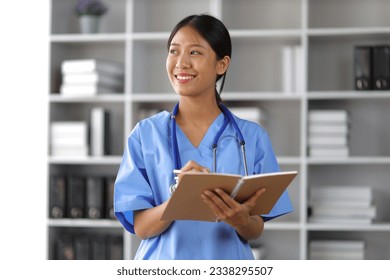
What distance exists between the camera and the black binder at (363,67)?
3.72 meters

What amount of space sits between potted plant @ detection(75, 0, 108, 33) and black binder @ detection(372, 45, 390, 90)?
4.93 feet

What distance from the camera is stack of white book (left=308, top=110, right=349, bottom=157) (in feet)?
12.3

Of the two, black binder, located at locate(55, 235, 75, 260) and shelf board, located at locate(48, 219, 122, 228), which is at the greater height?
shelf board, located at locate(48, 219, 122, 228)

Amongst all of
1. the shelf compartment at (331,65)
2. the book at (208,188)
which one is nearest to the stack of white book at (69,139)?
the shelf compartment at (331,65)

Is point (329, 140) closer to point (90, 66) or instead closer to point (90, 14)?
point (90, 66)

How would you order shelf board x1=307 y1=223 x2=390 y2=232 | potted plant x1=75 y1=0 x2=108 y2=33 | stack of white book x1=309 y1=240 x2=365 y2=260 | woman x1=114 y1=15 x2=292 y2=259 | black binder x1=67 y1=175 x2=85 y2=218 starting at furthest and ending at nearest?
potted plant x1=75 y1=0 x2=108 y2=33 < black binder x1=67 y1=175 x2=85 y2=218 < stack of white book x1=309 y1=240 x2=365 y2=260 < shelf board x1=307 y1=223 x2=390 y2=232 < woman x1=114 y1=15 x2=292 y2=259

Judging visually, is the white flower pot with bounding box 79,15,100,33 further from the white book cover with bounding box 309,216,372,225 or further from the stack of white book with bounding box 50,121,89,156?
the white book cover with bounding box 309,216,372,225

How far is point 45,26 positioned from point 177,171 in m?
2.79

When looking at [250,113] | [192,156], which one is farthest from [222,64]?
[250,113]

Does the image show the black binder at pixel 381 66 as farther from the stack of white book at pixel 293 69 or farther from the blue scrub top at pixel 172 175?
the blue scrub top at pixel 172 175

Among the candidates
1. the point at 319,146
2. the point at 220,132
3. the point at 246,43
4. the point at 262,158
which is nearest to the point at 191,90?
the point at 220,132

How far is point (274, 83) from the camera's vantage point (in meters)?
4.04

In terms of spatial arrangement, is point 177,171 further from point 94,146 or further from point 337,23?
point 337,23

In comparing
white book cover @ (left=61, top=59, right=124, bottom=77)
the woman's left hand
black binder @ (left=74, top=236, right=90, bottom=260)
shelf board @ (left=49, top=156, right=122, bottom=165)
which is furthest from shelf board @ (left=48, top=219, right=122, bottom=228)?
the woman's left hand
